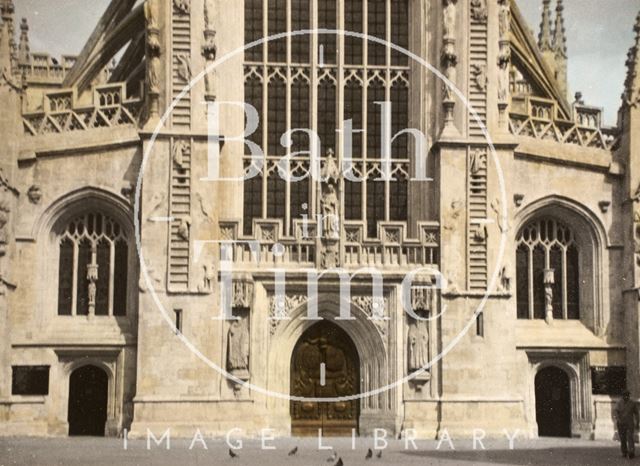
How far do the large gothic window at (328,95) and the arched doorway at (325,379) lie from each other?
3.35m

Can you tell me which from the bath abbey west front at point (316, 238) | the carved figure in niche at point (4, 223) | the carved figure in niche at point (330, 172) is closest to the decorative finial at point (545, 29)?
the bath abbey west front at point (316, 238)

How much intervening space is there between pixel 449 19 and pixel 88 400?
1477 cm

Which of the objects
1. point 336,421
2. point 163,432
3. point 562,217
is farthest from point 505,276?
point 163,432

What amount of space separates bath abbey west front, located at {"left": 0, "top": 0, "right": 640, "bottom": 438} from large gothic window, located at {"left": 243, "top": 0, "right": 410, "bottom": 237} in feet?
0.21

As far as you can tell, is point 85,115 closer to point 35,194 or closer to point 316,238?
point 35,194

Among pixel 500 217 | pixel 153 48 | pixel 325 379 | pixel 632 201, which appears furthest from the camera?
pixel 632 201

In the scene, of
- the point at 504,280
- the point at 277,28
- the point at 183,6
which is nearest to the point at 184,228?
the point at 183,6

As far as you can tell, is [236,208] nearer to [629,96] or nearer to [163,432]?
[163,432]

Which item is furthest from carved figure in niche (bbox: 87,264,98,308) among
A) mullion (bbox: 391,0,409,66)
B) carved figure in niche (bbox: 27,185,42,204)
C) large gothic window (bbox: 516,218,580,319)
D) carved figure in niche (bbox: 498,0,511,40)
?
carved figure in niche (bbox: 498,0,511,40)

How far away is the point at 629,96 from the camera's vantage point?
117 feet

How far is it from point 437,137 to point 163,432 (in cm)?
1111

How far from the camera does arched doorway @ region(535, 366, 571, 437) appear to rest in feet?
116

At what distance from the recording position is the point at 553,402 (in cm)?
3556

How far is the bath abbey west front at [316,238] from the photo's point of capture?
109 ft
